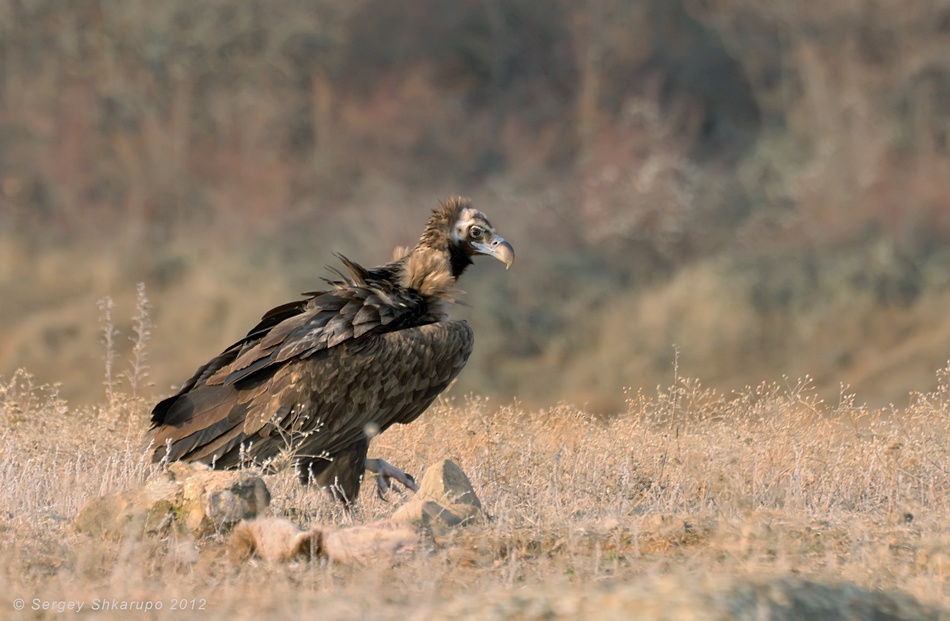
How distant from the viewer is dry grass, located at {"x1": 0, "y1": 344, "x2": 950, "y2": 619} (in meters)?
6.28

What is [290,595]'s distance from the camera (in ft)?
20.0

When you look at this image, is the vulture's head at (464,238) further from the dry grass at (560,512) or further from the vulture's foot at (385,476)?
the vulture's foot at (385,476)

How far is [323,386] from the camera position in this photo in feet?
29.9

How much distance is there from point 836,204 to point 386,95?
11.2 metres

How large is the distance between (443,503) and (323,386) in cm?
148


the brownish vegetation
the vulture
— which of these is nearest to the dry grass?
the vulture

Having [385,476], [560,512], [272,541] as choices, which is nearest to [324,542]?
[272,541]

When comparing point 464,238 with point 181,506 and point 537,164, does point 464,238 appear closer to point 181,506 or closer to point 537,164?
point 181,506

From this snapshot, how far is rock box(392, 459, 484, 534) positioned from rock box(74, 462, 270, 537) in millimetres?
722

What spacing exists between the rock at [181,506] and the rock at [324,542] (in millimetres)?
283

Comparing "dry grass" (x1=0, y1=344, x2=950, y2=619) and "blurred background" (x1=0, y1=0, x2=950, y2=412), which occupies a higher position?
"blurred background" (x1=0, y1=0, x2=950, y2=412)

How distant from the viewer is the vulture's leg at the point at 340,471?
Result: 29.9ft

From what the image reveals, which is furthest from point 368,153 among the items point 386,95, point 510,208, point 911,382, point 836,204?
point 911,382

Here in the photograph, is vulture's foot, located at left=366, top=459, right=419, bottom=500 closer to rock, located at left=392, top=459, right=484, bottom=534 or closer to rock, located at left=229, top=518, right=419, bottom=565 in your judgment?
rock, located at left=392, top=459, right=484, bottom=534
